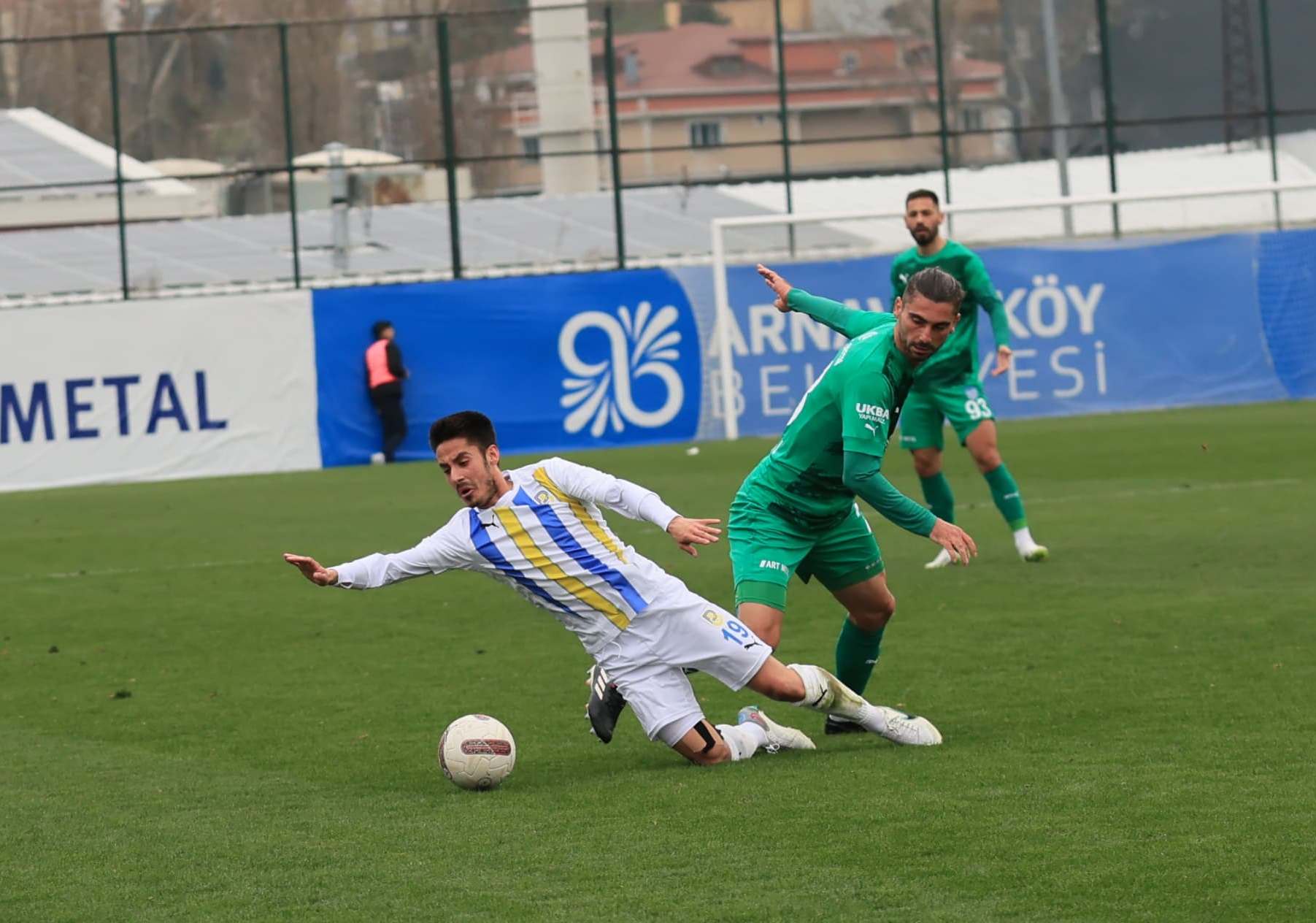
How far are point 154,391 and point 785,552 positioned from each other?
1665cm

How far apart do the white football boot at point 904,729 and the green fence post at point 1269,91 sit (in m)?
23.4

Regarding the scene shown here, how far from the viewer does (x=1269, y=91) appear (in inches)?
1130

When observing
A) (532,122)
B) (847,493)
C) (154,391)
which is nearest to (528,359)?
(154,391)

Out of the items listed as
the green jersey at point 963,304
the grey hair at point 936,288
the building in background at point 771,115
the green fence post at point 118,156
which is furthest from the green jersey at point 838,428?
the building in background at point 771,115

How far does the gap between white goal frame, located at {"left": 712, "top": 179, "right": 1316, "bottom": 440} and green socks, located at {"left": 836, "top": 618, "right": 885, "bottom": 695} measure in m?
15.3

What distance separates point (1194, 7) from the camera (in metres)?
32.0

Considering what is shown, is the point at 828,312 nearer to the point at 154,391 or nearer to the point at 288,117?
the point at 154,391

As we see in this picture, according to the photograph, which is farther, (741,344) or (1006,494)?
(741,344)

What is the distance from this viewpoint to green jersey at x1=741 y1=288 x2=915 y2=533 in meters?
6.66

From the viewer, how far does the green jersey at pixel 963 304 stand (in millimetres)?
11562

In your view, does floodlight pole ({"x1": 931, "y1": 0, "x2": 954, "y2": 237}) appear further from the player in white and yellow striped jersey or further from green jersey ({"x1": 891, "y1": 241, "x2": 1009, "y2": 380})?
the player in white and yellow striped jersey

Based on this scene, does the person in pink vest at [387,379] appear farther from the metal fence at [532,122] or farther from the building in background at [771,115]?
the building in background at [771,115]

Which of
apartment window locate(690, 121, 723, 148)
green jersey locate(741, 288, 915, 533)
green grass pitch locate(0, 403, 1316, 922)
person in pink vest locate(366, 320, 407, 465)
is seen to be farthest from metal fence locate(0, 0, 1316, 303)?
green jersey locate(741, 288, 915, 533)

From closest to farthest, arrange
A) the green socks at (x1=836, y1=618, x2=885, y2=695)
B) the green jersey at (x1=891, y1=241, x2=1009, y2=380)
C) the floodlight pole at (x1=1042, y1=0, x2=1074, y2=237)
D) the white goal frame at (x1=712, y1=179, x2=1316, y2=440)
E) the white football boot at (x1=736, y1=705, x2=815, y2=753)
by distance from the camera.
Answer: the white football boot at (x1=736, y1=705, x2=815, y2=753), the green socks at (x1=836, y1=618, x2=885, y2=695), the green jersey at (x1=891, y1=241, x2=1009, y2=380), the white goal frame at (x1=712, y1=179, x2=1316, y2=440), the floodlight pole at (x1=1042, y1=0, x2=1074, y2=237)
